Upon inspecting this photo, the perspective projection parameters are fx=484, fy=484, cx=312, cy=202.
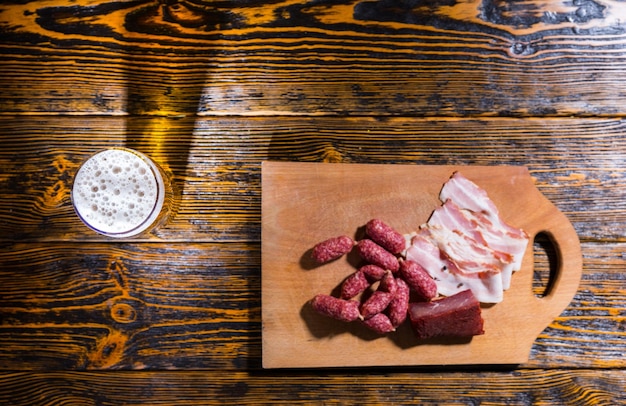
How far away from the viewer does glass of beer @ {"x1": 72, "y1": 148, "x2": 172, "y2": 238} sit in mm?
1673

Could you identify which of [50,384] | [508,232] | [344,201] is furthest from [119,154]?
[508,232]

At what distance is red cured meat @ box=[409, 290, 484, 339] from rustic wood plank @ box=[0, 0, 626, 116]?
76 cm

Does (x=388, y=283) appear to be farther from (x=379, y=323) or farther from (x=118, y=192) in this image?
(x=118, y=192)

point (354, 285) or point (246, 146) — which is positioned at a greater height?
point (246, 146)

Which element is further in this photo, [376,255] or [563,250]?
[563,250]

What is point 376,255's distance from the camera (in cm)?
173

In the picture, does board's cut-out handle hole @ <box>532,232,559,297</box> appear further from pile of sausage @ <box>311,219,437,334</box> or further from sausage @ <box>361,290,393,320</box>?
sausage @ <box>361,290,393,320</box>

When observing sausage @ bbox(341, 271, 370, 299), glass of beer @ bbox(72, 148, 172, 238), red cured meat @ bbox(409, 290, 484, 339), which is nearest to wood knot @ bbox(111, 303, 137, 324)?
glass of beer @ bbox(72, 148, 172, 238)

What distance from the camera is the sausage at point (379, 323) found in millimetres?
1702

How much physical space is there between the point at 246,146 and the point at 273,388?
0.95 m

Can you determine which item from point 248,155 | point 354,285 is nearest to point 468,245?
point 354,285

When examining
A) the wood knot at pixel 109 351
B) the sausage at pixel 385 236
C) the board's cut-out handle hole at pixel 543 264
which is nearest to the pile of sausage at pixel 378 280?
the sausage at pixel 385 236

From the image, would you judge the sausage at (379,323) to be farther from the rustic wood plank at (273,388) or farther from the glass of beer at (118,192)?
the glass of beer at (118,192)

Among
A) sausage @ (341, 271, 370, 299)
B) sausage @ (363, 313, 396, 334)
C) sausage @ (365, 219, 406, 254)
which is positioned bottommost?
sausage @ (363, 313, 396, 334)
